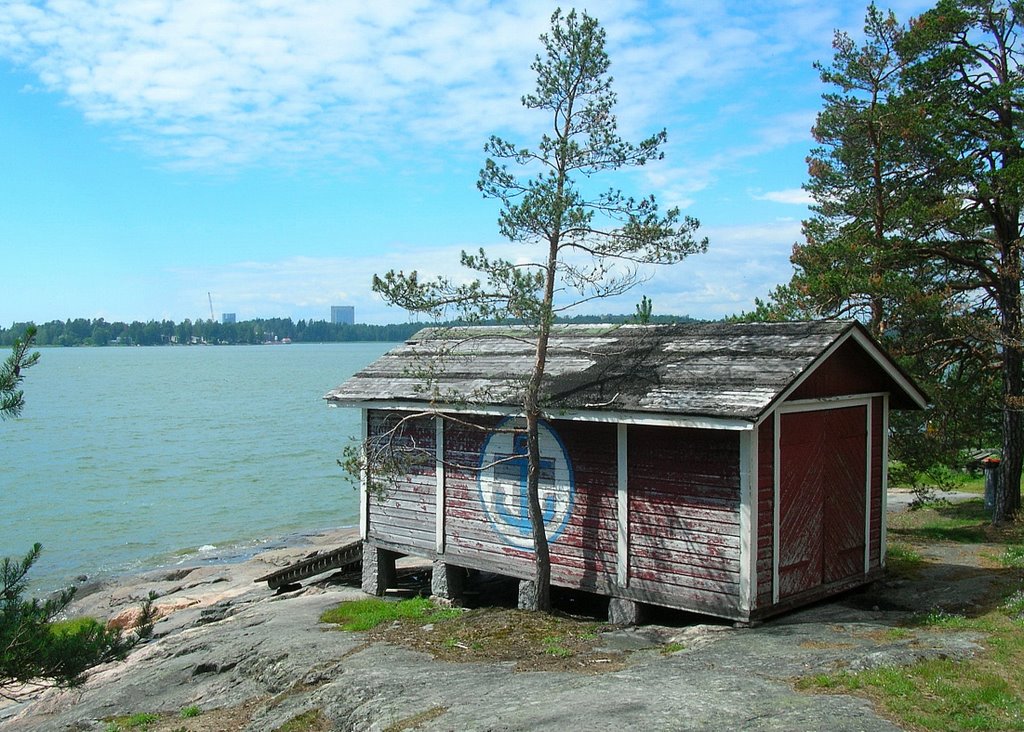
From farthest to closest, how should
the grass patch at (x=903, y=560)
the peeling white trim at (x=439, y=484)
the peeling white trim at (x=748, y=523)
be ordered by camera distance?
the peeling white trim at (x=439, y=484)
the grass patch at (x=903, y=560)
the peeling white trim at (x=748, y=523)

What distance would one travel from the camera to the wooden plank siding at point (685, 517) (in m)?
11.5

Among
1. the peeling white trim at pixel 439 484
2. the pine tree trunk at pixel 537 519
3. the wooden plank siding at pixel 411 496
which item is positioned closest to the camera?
the pine tree trunk at pixel 537 519

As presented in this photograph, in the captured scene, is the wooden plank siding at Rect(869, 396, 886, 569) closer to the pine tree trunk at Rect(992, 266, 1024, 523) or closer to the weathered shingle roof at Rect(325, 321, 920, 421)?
the weathered shingle roof at Rect(325, 321, 920, 421)

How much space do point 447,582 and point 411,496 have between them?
165cm

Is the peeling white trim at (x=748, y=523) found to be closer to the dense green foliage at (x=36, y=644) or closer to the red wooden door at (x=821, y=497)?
the red wooden door at (x=821, y=497)

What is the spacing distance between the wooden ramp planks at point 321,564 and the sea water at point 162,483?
3667 millimetres

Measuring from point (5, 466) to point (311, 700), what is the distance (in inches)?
1751

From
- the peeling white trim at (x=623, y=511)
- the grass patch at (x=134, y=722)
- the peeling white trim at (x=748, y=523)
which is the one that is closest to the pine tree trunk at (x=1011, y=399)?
→ the peeling white trim at (x=748, y=523)

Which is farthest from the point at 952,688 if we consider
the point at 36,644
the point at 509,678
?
the point at 36,644

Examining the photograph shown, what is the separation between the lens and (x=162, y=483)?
1690 inches

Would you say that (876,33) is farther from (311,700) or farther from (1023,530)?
(311,700)

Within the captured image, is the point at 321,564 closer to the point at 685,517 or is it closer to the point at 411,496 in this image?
the point at 411,496

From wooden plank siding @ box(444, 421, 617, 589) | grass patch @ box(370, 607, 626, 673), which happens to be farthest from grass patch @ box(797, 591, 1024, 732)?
wooden plank siding @ box(444, 421, 617, 589)

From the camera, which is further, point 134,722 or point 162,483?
point 162,483
